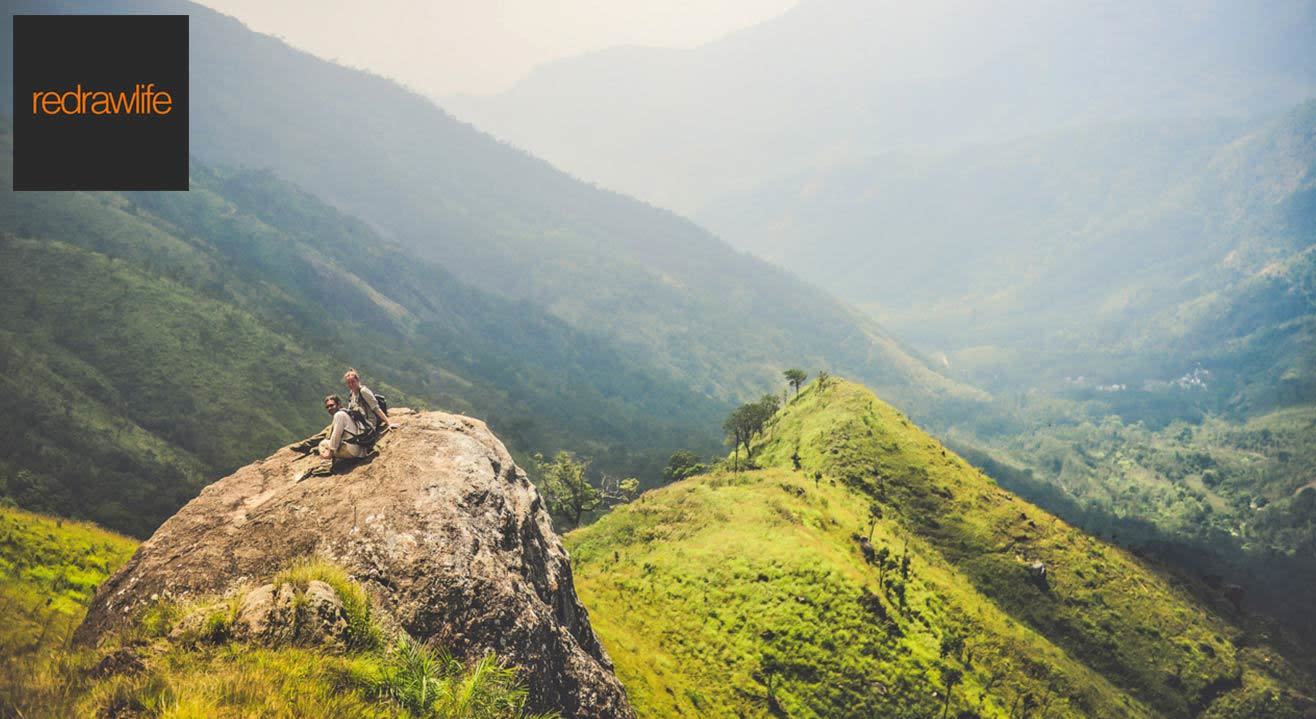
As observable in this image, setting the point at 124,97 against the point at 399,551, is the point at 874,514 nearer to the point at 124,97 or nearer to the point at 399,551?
the point at 399,551

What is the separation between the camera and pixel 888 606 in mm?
55375

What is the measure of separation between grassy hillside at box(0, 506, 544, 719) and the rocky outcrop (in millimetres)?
718

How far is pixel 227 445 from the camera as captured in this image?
5704 inches

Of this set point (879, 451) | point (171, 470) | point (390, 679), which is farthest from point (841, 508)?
point (171, 470)

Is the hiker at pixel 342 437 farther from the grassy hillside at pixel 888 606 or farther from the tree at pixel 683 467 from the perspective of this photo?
the tree at pixel 683 467

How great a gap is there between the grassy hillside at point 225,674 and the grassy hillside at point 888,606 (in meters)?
27.9

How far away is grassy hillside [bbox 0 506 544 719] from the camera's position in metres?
8.84

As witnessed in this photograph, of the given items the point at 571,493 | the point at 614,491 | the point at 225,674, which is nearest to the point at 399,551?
the point at 225,674

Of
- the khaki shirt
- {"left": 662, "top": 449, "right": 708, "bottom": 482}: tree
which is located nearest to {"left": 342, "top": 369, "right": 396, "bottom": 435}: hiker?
the khaki shirt

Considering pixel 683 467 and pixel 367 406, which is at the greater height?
pixel 367 406

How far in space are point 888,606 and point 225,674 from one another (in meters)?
55.3

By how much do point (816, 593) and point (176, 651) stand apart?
49748 millimetres

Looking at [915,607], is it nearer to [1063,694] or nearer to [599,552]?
[1063,694]

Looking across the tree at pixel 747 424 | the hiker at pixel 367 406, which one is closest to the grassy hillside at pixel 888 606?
the tree at pixel 747 424
